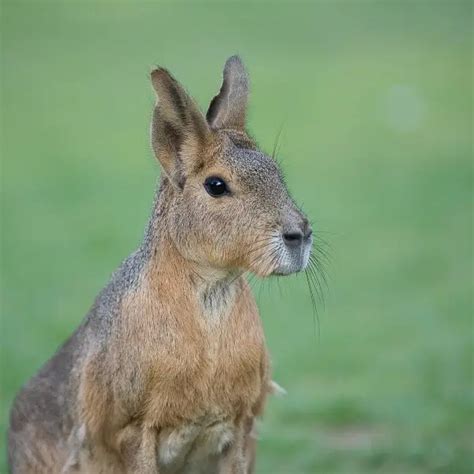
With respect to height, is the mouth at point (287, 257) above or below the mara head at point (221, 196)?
below

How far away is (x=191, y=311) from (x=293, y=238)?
22.9 inches

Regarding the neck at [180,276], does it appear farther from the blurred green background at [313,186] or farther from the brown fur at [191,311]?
the blurred green background at [313,186]

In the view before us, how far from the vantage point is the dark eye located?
5.33 m

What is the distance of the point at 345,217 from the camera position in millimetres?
14102

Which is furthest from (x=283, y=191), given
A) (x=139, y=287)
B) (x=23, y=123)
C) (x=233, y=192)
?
(x=23, y=123)

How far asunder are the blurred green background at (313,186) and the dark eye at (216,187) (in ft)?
3.64

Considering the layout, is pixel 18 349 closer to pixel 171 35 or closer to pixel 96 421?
pixel 96 421

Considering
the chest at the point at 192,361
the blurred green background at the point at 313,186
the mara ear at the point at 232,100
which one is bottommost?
the chest at the point at 192,361

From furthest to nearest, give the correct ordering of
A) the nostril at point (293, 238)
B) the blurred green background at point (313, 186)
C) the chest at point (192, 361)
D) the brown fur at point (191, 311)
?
1. the blurred green background at point (313, 186)
2. the chest at point (192, 361)
3. the brown fur at point (191, 311)
4. the nostril at point (293, 238)

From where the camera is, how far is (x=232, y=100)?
226 inches

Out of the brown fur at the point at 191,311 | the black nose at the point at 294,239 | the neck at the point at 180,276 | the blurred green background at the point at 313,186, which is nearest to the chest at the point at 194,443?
the brown fur at the point at 191,311

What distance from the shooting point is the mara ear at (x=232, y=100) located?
5.71 meters

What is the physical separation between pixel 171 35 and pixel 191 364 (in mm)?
17557

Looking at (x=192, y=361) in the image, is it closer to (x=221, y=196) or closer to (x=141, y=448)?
(x=141, y=448)
